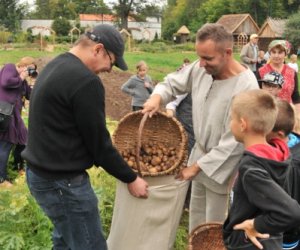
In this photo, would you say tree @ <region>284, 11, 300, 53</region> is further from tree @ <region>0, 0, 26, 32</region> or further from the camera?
the camera

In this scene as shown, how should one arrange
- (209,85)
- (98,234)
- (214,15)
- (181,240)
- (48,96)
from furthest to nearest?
(214,15)
(181,240)
(209,85)
(98,234)
(48,96)

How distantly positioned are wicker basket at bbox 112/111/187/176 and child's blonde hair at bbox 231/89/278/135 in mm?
1136

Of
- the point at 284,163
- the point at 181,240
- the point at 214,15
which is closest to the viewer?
the point at 284,163

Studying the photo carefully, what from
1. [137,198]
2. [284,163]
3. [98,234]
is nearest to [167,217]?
[137,198]

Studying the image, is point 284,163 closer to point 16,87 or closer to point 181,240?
point 181,240

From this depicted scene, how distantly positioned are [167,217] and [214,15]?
2527 inches

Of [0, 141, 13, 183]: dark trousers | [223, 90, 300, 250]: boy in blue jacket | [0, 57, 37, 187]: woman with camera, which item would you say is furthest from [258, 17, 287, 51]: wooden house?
[223, 90, 300, 250]: boy in blue jacket

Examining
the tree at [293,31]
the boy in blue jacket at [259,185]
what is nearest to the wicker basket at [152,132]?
the boy in blue jacket at [259,185]

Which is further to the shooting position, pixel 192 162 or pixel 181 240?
pixel 181 240

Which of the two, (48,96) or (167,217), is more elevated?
(48,96)

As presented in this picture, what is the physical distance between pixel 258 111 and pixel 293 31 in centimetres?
4176

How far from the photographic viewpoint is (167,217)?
3393 mm

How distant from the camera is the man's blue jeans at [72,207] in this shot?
2646 mm

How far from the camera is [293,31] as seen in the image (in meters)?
41.3
